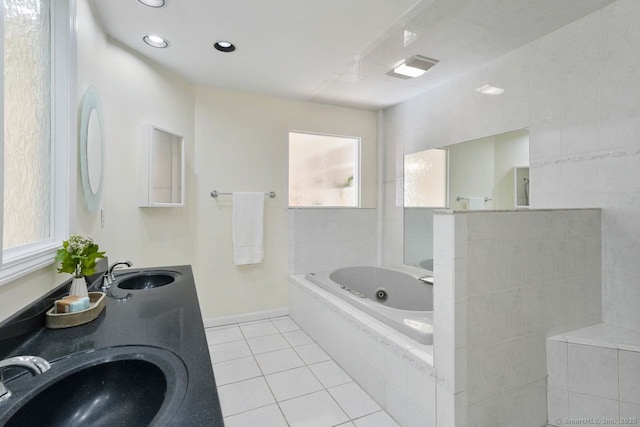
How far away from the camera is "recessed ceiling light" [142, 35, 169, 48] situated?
211 centimetres

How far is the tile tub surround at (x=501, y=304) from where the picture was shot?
1.33 meters

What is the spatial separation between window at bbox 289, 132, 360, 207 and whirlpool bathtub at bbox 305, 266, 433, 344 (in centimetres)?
83

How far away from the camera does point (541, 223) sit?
5.12 ft

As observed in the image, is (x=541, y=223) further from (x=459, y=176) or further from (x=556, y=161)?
(x=459, y=176)

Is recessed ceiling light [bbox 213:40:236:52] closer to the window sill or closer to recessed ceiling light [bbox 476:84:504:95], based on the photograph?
the window sill

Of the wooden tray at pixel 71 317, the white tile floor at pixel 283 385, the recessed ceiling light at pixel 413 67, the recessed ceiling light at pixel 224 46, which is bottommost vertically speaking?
the white tile floor at pixel 283 385

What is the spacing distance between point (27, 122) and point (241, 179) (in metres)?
2.02

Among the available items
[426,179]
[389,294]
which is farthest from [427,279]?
[426,179]

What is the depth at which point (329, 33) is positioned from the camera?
2072 millimetres

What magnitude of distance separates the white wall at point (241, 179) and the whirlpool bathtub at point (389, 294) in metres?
0.56

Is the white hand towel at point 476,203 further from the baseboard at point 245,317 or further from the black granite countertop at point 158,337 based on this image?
the black granite countertop at point 158,337

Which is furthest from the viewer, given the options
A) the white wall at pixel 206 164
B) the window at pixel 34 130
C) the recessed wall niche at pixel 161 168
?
the recessed wall niche at pixel 161 168

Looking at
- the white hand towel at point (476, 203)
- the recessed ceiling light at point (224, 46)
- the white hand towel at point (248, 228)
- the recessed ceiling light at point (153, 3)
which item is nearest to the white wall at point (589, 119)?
the white hand towel at point (476, 203)

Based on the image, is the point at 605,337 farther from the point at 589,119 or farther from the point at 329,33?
the point at 329,33
